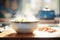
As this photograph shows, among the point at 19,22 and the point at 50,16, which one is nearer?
the point at 19,22

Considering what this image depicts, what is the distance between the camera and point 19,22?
38.4 inches

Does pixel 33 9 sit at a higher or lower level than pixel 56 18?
higher

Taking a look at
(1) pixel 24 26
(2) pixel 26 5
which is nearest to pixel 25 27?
(1) pixel 24 26

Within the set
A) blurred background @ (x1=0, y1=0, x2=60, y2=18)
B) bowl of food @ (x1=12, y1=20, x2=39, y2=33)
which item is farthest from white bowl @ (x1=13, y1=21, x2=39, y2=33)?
blurred background @ (x1=0, y1=0, x2=60, y2=18)

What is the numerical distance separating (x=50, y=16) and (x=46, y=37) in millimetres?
1333

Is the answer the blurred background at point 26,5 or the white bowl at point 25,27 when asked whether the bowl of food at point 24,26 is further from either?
the blurred background at point 26,5

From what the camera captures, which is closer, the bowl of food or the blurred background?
the bowl of food

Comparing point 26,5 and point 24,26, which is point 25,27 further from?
point 26,5

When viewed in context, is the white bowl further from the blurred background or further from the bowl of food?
the blurred background

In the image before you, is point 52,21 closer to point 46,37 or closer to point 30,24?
point 30,24

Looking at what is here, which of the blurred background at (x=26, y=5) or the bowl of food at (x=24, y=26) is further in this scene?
the blurred background at (x=26, y=5)

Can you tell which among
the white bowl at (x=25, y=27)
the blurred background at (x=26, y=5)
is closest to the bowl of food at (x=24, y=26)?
the white bowl at (x=25, y=27)

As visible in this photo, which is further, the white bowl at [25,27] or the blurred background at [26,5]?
the blurred background at [26,5]

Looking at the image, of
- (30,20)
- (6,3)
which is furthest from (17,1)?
(30,20)
